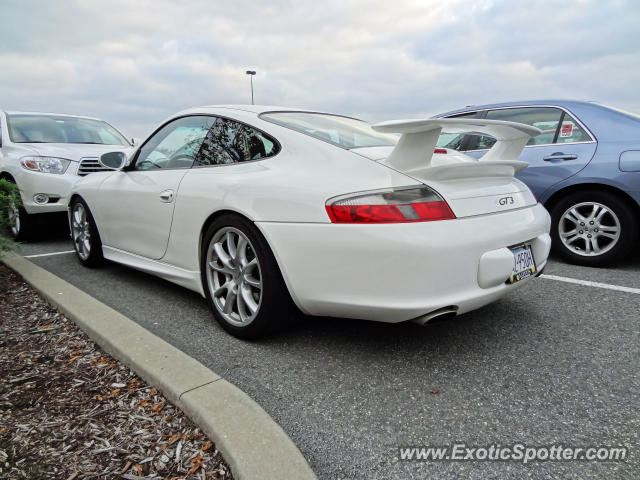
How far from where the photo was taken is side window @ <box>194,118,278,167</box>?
8.26 feet

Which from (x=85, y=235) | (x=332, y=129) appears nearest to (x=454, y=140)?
(x=332, y=129)

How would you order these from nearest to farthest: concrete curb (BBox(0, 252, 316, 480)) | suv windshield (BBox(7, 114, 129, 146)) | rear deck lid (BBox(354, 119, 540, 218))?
concrete curb (BBox(0, 252, 316, 480)) < rear deck lid (BBox(354, 119, 540, 218)) < suv windshield (BBox(7, 114, 129, 146))

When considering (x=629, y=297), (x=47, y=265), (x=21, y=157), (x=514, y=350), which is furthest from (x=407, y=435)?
(x=21, y=157)

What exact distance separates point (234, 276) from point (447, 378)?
127 cm

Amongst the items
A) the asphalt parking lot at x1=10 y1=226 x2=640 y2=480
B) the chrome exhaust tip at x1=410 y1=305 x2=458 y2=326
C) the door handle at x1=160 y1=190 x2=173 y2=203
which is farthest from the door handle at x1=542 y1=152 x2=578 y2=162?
the door handle at x1=160 y1=190 x2=173 y2=203

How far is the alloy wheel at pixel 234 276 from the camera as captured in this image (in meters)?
2.46

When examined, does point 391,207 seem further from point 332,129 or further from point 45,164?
point 45,164

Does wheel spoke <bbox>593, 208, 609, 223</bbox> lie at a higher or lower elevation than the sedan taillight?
lower

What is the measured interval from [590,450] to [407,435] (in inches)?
25.4

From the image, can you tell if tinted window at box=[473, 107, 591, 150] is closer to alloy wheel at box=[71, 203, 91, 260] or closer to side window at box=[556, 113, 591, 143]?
side window at box=[556, 113, 591, 143]

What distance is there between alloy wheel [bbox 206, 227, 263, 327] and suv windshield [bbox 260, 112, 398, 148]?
703 millimetres

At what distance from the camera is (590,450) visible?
5.23 feet

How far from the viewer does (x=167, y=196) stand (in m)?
2.90

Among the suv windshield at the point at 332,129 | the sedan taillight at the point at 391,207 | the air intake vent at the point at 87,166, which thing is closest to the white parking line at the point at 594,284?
the suv windshield at the point at 332,129
